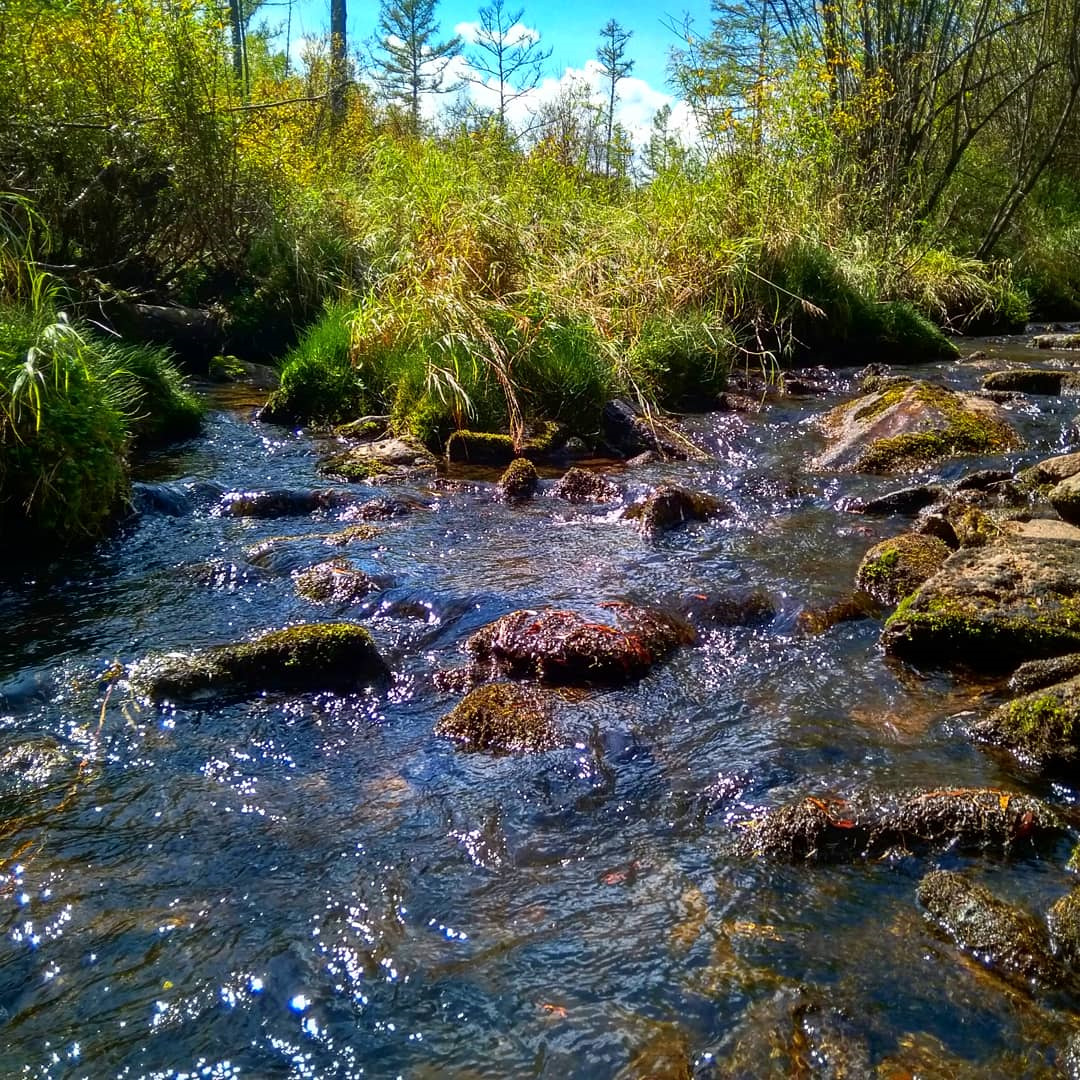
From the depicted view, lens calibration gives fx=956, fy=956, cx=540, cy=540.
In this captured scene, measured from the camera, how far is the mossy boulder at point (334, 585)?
4.50m

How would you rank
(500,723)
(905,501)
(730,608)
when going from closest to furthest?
(500,723) < (730,608) < (905,501)

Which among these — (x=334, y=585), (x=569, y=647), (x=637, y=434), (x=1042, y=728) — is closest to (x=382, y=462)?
(x=637, y=434)

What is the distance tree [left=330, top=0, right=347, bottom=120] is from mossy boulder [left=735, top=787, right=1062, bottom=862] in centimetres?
995

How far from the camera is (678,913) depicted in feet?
7.90

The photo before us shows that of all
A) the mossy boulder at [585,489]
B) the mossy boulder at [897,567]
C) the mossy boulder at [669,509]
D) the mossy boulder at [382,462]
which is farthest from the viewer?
the mossy boulder at [382,462]

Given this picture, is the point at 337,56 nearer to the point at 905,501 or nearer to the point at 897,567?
the point at 905,501

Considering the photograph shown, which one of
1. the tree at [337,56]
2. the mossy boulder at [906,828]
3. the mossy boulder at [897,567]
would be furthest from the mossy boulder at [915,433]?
the tree at [337,56]

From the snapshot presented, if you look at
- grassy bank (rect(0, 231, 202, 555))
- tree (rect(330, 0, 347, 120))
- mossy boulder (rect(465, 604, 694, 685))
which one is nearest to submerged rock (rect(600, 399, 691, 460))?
mossy boulder (rect(465, 604, 694, 685))

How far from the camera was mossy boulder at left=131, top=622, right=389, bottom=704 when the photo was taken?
353 cm

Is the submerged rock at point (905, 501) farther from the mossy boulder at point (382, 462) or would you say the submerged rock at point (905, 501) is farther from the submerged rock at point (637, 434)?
the mossy boulder at point (382, 462)

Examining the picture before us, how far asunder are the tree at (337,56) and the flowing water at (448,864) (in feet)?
28.4

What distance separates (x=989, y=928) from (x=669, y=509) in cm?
354

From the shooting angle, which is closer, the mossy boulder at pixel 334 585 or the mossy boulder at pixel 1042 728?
the mossy boulder at pixel 1042 728

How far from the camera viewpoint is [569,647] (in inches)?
146
